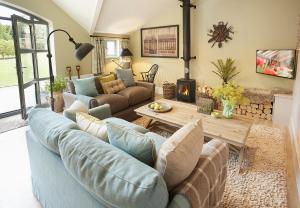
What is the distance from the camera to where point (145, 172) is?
104cm

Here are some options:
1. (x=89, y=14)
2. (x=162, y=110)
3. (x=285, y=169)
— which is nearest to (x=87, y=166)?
(x=162, y=110)

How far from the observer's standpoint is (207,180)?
135 centimetres

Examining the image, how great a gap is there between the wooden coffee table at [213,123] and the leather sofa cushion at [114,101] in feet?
2.13

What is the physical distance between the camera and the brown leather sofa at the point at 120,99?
11.9 ft

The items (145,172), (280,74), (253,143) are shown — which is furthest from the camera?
(280,74)

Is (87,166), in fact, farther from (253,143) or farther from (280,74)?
(280,74)

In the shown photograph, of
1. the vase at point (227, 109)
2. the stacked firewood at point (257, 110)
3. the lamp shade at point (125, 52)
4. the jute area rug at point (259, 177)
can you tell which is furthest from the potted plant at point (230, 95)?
the lamp shade at point (125, 52)

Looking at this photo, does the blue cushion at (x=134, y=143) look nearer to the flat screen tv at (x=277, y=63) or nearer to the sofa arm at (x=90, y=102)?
the sofa arm at (x=90, y=102)

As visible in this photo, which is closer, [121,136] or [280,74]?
[121,136]

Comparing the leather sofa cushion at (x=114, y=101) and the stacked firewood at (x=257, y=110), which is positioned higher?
the leather sofa cushion at (x=114, y=101)

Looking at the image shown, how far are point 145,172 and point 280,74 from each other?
3.77 meters

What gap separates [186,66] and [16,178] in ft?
13.8

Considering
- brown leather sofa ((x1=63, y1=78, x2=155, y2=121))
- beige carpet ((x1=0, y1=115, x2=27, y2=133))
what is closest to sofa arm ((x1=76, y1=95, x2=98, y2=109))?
brown leather sofa ((x1=63, y1=78, x2=155, y2=121))

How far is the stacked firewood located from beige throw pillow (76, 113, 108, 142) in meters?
3.38
